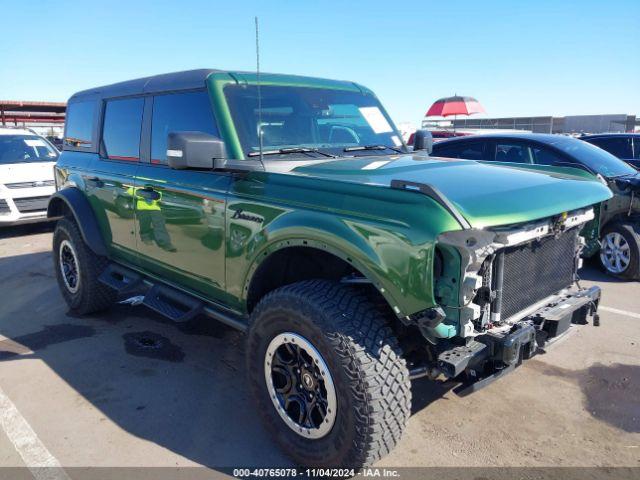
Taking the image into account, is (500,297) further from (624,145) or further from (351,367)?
(624,145)

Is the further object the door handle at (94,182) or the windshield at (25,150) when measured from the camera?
the windshield at (25,150)

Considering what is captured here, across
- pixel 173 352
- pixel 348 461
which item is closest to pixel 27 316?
pixel 173 352

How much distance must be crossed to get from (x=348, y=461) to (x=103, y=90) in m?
4.01

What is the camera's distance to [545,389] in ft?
12.3

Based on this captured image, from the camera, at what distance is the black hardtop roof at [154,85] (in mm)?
3617

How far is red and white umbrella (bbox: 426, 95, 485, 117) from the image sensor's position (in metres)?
18.3

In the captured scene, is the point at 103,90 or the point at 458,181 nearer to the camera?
the point at 458,181

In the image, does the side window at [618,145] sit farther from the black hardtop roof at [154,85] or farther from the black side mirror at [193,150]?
the black side mirror at [193,150]

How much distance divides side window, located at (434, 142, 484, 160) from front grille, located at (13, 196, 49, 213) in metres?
6.87

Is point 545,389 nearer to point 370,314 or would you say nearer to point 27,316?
point 370,314

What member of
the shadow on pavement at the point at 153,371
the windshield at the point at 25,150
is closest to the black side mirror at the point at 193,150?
the shadow on pavement at the point at 153,371

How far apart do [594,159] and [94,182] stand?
605 cm

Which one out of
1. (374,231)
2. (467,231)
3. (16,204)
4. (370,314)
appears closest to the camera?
(467,231)

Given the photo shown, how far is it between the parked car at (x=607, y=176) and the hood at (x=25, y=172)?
7.59 meters
